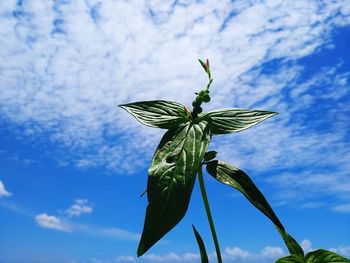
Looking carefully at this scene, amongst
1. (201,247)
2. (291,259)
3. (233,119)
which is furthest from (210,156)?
(291,259)

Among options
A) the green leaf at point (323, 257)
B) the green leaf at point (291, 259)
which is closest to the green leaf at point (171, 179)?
the green leaf at point (291, 259)

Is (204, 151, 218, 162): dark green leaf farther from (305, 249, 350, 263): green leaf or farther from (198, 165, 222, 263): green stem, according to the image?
(305, 249, 350, 263): green leaf

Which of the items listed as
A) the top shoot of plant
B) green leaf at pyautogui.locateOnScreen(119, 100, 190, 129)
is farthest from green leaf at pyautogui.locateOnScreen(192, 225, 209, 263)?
green leaf at pyautogui.locateOnScreen(119, 100, 190, 129)

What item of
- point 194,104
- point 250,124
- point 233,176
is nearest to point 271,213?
point 233,176

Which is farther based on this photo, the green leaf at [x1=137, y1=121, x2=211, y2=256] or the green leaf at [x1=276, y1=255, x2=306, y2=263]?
the green leaf at [x1=276, y1=255, x2=306, y2=263]

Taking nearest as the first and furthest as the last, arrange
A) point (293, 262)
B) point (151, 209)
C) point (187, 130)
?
point (151, 209), point (187, 130), point (293, 262)

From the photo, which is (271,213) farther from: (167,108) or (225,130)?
(167,108)

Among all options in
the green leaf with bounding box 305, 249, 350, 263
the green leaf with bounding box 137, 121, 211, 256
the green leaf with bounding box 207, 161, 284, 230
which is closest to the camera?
the green leaf with bounding box 137, 121, 211, 256

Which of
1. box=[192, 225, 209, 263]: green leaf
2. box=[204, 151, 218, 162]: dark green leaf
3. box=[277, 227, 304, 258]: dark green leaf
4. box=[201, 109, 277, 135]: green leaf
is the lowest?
box=[192, 225, 209, 263]: green leaf
